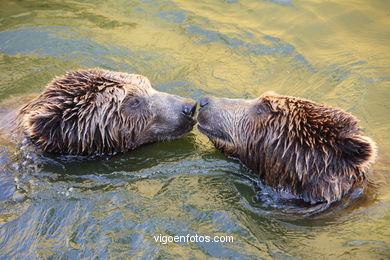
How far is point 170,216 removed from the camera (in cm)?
608

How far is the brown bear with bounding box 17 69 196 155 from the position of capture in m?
6.69

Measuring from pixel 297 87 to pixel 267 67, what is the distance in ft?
2.87

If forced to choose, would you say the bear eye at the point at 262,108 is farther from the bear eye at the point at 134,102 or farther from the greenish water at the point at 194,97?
the bear eye at the point at 134,102

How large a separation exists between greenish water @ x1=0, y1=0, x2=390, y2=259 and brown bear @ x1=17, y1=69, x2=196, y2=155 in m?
0.32

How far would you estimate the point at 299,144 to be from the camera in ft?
A: 19.9

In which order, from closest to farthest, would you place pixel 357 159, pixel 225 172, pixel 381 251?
pixel 381 251, pixel 357 159, pixel 225 172

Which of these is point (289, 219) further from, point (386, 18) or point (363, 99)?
point (386, 18)

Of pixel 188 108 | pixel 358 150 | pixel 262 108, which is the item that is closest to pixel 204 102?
pixel 188 108

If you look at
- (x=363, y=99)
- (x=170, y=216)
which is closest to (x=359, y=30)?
(x=363, y=99)

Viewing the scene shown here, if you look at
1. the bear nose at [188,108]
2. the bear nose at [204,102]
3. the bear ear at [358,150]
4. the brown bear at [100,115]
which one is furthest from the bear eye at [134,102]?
the bear ear at [358,150]

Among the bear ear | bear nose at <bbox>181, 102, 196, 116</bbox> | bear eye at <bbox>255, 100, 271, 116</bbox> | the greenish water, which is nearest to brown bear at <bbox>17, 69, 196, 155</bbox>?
bear nose at <bbox>181, 102, 196, 116</bbox>

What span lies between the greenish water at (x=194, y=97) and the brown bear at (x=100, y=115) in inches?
12.5

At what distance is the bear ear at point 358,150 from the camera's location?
18.9 ft

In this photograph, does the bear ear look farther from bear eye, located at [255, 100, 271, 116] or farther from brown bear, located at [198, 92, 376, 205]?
bear eye, located at [255, 100, 271, 116]
